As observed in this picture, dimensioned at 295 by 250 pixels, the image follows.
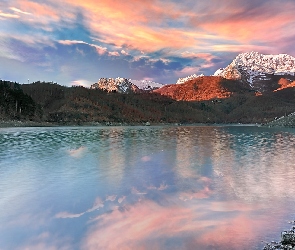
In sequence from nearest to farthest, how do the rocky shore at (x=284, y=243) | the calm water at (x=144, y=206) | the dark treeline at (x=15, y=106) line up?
the rocky shore at (x=284, y=243)
the calm water at (x=144, y=206)
the dark treeline at (x=15, y=106)

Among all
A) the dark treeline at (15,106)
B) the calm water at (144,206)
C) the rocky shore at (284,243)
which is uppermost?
the dark treeline at (15,106)

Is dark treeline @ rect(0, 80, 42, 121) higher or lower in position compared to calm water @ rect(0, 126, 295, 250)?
higher

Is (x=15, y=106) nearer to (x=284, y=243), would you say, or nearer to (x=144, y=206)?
(x=144, y=206)

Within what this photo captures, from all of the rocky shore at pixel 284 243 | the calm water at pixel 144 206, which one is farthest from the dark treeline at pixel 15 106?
the rocky shore at pixel 284 243

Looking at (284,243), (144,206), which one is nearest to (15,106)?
(144,206)

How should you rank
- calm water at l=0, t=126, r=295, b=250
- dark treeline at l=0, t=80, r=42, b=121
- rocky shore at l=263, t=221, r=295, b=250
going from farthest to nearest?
dark treeline at l=0, t=80, r=42, b=121, calm water at l=0, t=126, r=295, b=250, rocky shore at l=263, t=221, r=295, b=250

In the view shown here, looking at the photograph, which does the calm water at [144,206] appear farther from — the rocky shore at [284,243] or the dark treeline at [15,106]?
the dark treeline at [15,106]

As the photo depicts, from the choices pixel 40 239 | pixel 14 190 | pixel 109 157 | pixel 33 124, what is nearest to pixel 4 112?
pixel 33 124

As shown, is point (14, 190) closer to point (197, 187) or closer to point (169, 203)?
point (169, 203)

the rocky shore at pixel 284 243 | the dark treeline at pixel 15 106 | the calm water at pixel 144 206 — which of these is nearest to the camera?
the rocky shore at pixel 284 243

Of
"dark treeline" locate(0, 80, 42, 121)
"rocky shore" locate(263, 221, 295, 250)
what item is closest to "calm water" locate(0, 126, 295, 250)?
"rocky shore" locate(263, 221, 295, 250)

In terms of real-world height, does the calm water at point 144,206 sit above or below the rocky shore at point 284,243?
below

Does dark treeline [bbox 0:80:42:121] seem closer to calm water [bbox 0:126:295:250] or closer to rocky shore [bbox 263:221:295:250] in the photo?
calm water [bbox 0:126:295:250]

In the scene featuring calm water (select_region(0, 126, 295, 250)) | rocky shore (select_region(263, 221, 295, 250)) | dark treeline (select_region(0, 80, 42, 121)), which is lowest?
calm water (select_region(0, 126, 295, 250))
